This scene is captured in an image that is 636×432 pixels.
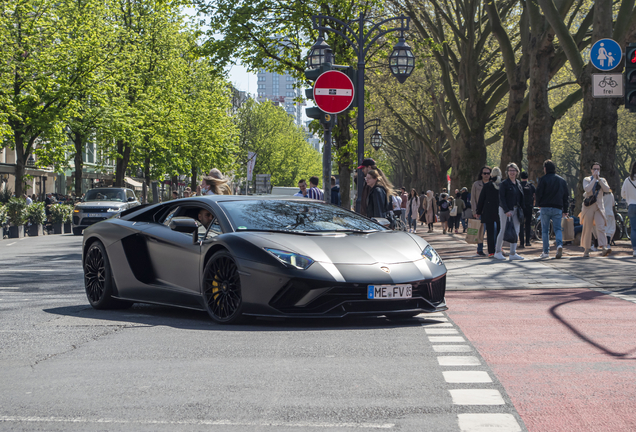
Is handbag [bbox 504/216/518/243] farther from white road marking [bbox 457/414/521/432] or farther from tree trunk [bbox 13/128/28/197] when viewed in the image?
tree trunk [bbox 13/128/28/197]

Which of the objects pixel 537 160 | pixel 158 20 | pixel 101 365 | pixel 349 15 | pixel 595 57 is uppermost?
pixel 158 20

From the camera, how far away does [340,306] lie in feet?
23.6

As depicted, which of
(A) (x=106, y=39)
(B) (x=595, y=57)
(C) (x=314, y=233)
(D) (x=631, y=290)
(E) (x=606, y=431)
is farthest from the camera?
(A) (x=106, y=39)

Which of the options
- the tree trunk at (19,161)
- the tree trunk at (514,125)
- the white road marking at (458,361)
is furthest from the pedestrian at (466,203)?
the white road marking at (458,361)

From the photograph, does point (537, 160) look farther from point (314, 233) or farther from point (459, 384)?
point (459, 384)

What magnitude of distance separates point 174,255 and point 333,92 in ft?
20.1

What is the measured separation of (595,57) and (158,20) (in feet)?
126

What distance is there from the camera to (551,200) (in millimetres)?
16000

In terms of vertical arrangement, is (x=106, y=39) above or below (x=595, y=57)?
above

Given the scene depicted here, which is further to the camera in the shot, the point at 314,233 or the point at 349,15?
the point at 349,15

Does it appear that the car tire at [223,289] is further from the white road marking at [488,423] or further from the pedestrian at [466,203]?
the pedestrian at [466,203]

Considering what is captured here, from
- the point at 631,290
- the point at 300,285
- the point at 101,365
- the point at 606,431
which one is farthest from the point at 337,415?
the point at 631,290

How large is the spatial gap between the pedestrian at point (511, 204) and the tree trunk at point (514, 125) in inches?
415

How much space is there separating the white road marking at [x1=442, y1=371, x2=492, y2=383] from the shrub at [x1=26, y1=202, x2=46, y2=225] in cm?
2912
